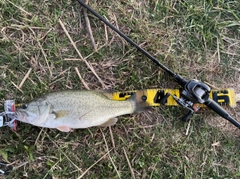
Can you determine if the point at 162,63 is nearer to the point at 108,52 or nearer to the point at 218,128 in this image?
the point at 108,52

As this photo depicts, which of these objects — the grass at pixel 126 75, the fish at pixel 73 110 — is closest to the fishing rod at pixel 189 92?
the grass at pixel 126 75

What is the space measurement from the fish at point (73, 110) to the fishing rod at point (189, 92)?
551 mm

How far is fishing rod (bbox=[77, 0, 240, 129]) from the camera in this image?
375 cm

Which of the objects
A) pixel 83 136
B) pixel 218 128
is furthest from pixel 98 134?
pixel 218 128

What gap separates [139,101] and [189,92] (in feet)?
1.88

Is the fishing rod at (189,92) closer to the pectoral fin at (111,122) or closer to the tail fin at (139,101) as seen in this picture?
the tail fin at (139,101)

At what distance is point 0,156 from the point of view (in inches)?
154

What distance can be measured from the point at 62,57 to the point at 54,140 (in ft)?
3.27

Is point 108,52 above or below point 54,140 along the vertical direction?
above

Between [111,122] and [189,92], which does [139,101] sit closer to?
[111,122]

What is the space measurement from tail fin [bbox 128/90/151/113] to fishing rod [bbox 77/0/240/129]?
23 centimetres

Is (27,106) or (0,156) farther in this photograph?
(0,156)

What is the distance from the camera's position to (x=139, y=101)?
3902 mm

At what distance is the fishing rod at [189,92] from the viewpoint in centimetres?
375
